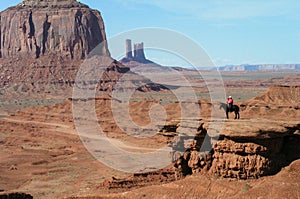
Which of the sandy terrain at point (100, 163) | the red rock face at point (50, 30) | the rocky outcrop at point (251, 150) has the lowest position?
the sandy terrain at point (100, 163)

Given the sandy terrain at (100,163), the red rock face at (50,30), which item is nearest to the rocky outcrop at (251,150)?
the sandy terrain at (100,163)

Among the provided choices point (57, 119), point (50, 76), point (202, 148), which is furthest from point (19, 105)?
point (202, 148)

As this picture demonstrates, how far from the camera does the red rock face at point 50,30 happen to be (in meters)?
124

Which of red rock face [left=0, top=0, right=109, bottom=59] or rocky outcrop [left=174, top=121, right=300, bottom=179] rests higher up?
red rock face [left=0, top=0, right=109, bottom=59]

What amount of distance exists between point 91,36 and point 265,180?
4714 inches

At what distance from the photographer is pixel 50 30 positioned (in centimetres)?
12438

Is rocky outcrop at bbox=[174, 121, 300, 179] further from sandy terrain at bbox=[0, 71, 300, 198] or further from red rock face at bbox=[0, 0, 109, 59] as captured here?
red rock face at bbox=[0, 0, 109, 59]

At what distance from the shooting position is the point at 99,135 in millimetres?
51156

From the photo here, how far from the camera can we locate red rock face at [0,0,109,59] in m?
124

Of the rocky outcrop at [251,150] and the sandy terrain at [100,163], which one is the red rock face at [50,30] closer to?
the sandy terrain at [100,163]

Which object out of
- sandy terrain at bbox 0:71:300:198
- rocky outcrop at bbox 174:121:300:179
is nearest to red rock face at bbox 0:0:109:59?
sandy terrain at bbox 0:71:300:198

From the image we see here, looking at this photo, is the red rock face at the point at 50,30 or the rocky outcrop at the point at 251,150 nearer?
the rocky outcrop at the point at 251,150

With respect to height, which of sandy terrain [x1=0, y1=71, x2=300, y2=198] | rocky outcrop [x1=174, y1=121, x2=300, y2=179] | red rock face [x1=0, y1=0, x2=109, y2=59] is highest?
red rock face [x1=0, y1=0, x2=109, y2=59]

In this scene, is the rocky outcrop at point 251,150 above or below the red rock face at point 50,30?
below
